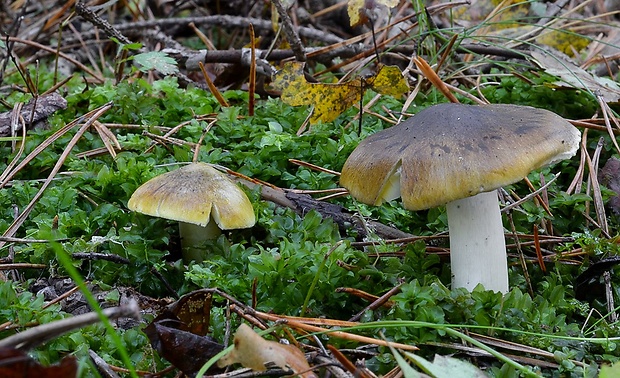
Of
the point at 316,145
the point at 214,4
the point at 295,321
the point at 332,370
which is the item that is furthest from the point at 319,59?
the point at 332,370

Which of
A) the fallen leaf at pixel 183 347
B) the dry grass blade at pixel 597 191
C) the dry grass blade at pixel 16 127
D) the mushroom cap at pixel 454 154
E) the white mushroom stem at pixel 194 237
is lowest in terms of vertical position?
the dry grass blade at pixel 597 191

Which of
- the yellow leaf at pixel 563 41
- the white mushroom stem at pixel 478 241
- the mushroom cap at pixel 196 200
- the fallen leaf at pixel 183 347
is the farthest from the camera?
the yellow leaf at pixel 563 41

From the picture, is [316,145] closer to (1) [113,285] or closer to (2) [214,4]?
(1) [113,285]

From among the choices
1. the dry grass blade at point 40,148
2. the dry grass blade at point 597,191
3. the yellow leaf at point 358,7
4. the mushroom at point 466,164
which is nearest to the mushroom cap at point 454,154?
the mushroom at point 466,164

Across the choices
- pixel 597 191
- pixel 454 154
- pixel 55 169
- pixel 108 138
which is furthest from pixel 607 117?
pixel 55 169

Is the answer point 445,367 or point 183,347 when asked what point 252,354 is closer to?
point 183,347

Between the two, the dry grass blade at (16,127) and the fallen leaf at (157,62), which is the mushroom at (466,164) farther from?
the dry grass blade at (16,127)
